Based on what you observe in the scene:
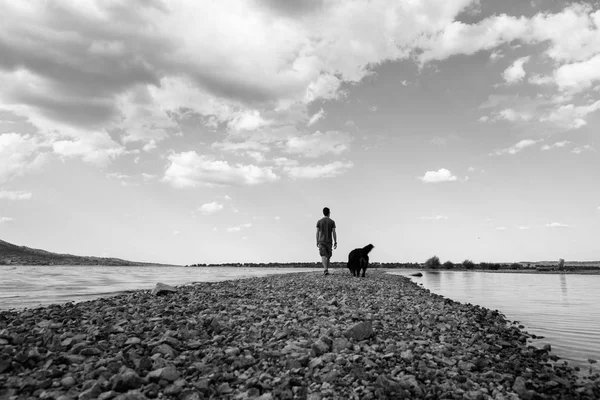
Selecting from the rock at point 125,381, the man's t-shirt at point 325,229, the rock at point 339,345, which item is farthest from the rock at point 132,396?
the man's t-shirt at point 325,229

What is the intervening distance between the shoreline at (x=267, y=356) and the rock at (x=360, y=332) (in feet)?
0.06

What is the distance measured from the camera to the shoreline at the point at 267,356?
439cm

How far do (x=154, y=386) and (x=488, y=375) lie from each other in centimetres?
450

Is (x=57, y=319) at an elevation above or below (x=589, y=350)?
above

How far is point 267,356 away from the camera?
539 cm

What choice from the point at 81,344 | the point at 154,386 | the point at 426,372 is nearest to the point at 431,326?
the point at 426,372

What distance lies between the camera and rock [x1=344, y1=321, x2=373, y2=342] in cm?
636

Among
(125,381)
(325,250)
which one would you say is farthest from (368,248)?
(125,381)

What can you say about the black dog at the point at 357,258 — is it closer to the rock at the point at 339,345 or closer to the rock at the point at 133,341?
the rock at the point at 339,345

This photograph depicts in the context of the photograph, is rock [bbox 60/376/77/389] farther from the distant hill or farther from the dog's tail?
the distant hill

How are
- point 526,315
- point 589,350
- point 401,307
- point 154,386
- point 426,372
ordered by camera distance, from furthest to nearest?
point 526,315, point 401,307, point 589,350, point 426,372, point 154,386

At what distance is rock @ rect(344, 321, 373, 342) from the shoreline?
0.06ft

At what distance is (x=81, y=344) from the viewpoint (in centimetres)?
550

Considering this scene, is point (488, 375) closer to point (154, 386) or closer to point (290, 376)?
point (290, 376)
